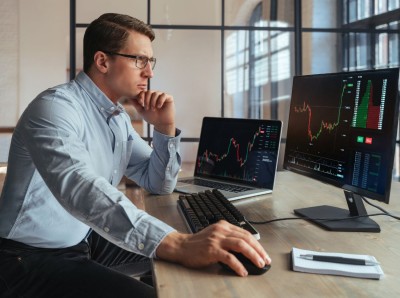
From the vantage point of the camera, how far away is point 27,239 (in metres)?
1.26

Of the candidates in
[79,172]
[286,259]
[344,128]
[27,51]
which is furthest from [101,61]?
[27,51]

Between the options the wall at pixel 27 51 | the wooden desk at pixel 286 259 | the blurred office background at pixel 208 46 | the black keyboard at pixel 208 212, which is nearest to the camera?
the wooden desk at pixel 286 259

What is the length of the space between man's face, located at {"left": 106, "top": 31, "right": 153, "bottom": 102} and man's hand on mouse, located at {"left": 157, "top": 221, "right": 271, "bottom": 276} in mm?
717

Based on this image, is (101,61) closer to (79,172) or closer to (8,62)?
(79,172)

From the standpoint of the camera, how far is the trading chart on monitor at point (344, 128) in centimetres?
112

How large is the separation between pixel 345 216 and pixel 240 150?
0.59 m

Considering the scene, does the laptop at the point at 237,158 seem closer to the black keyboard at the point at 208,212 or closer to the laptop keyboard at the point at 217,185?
the laptop keyboard at the point at 217,185

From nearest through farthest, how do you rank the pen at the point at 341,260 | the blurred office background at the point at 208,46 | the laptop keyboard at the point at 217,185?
the pen at the point at 341,260 → the laptop keyboard at the point at 217,185 → the blurred office background at the point at 208,46

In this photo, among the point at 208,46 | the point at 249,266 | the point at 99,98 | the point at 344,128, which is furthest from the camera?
the point at 208,46

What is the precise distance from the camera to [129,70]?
1.49 meters

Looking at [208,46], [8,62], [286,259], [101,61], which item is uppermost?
[208,46]

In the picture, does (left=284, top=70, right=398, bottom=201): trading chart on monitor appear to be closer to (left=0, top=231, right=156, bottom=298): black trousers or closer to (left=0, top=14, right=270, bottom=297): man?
(left=0, top=14, right=270, bottom=297): man

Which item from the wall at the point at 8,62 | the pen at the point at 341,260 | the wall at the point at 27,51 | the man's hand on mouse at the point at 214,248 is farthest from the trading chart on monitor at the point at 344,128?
the wall at the point at 8,62

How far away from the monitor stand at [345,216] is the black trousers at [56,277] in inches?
18.2
